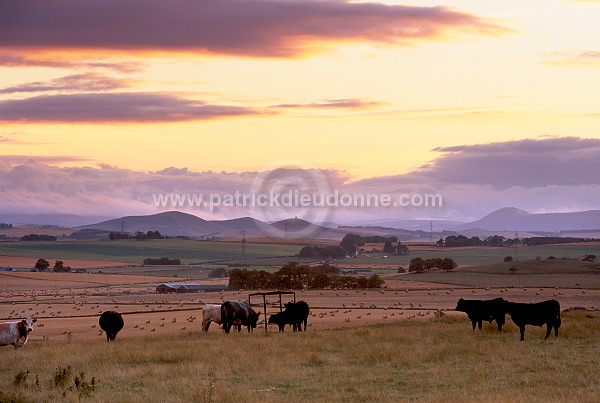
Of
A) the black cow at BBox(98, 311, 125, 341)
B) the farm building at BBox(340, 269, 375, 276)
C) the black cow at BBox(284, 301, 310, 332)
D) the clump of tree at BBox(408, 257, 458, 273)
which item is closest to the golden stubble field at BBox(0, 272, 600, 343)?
the black cow at BBox(284, 301, 310, 332)

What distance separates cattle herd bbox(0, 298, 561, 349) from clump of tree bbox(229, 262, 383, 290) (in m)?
76.5

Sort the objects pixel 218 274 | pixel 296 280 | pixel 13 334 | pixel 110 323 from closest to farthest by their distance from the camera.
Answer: pixel 13 334, pixel 110 323, pixel 296 280, pixel 218 274

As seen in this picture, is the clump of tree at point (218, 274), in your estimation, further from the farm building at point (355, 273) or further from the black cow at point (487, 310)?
the black cow at point (487, 310)

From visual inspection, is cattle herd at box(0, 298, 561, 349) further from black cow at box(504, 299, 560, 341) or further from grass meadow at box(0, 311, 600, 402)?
grass meadow at box(0, 311, 600, 402)

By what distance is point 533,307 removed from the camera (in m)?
36.8

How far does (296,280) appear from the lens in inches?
5103

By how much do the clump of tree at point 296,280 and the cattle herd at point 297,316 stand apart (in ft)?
251

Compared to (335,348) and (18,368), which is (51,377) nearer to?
(18,368)

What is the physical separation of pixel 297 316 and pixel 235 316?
151 inches

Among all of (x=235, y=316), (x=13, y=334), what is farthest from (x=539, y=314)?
(x=13, y=334)

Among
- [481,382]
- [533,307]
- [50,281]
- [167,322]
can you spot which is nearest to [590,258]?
[50,281]

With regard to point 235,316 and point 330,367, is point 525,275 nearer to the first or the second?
point 235,316

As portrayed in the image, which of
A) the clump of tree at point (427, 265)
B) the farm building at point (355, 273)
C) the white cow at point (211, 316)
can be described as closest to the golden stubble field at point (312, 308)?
the white cow at point (211, 316)

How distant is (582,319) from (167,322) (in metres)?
36.0
